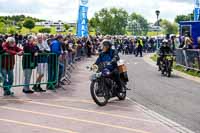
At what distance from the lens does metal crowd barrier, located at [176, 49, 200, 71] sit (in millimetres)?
24538

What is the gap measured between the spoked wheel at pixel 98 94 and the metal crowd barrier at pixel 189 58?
11.3 meters

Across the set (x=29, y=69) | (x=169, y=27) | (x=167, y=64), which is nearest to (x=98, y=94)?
(x=29, y=69)

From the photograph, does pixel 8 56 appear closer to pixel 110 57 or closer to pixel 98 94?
pixel 110 57

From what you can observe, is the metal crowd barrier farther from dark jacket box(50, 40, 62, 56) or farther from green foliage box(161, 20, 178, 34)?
green foliage box(161, 20, 178, 34)

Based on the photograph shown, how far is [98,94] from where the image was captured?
44.8 ft

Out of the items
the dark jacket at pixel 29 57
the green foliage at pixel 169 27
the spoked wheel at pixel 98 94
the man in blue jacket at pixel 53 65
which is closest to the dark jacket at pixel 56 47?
the man in blue jacket at pixel 53 65

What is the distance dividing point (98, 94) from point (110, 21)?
6579cm

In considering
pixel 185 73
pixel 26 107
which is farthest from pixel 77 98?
pixel 185 73

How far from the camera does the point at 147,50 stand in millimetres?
58906

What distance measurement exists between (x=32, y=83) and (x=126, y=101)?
331 centimetres

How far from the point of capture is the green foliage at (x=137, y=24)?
80.5 meters

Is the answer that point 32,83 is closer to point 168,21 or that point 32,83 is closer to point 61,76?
point 61,76

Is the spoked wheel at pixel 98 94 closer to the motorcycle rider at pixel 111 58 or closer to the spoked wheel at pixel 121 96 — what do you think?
the motorcycle rider at pixel 111 58

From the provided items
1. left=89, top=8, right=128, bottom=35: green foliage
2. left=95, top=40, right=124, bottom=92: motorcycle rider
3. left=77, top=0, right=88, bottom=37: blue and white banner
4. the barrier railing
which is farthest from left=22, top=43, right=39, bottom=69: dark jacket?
left=89, top=8, right=128, bottom=35: green foliage
